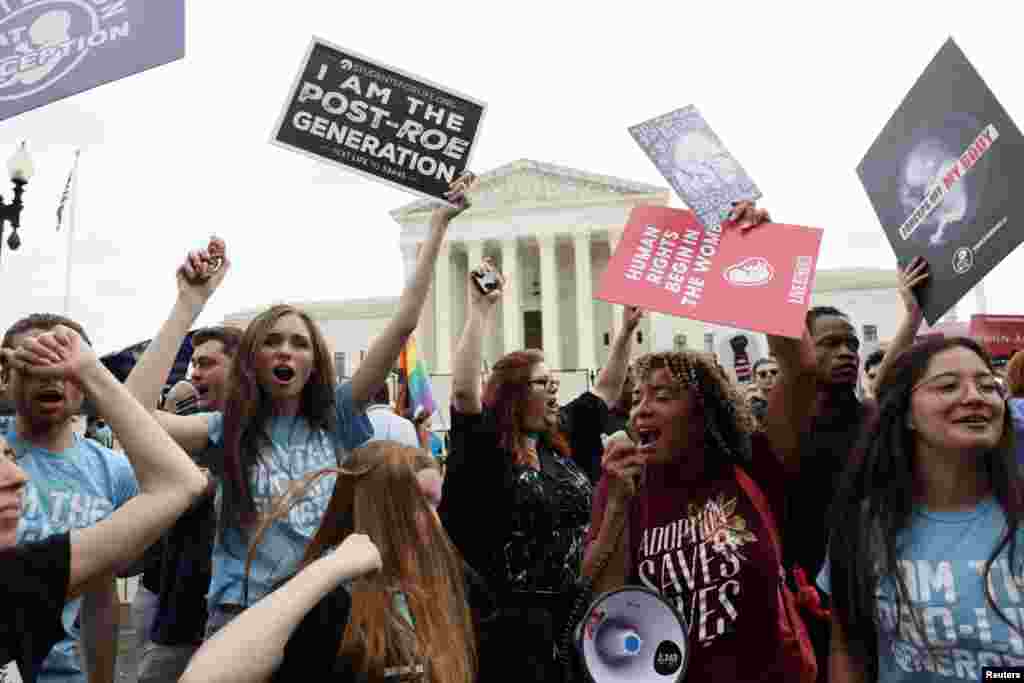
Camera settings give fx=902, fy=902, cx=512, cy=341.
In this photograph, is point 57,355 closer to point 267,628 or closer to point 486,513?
point 267,628

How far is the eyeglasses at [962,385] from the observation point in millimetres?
2436

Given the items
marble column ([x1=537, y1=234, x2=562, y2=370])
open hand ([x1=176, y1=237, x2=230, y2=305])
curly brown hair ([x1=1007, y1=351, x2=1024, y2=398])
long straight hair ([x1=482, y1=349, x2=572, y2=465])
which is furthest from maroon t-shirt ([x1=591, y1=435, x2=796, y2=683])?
marble column ([x1=537, y1=234, x2=562, y2=370])

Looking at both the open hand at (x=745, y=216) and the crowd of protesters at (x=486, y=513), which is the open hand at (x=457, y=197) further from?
the open hand at (x=745, y=216)

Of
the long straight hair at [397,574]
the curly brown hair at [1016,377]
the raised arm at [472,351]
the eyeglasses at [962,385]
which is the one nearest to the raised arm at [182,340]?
the raised arm at [472,351]

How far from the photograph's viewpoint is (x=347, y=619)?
184 cm

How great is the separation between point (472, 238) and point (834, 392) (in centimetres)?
4274

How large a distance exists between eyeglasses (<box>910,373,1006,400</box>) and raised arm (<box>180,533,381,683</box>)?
1.62 m

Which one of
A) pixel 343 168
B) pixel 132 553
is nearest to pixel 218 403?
pixel 343 168

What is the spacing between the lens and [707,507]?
9.25 ft

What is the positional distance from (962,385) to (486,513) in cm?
171

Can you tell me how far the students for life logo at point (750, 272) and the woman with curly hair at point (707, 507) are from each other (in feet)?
2.09

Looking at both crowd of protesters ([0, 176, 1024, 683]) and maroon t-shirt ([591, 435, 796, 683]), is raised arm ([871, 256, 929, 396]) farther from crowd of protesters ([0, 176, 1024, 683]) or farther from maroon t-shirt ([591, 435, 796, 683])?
maroon t-shirt ([591, 435, 796, 683])

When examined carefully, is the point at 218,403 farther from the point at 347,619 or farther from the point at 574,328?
the point at 574,328

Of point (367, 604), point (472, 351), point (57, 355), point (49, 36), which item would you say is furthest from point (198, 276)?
point (367, 604)
